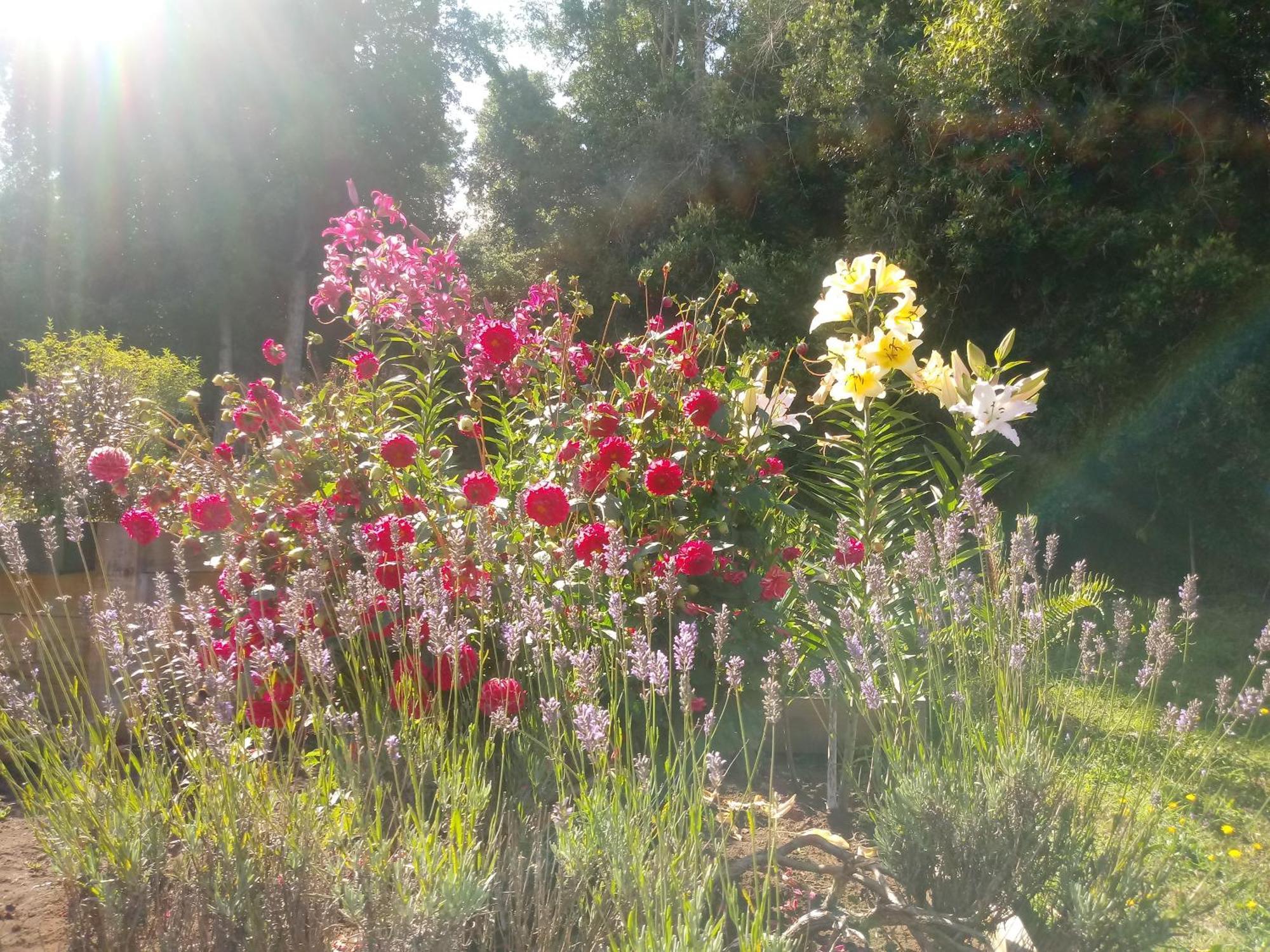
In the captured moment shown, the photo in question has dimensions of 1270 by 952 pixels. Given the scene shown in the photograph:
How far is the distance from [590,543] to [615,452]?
37 cm

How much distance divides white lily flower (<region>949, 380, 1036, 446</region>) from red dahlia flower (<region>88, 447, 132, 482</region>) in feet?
7.89

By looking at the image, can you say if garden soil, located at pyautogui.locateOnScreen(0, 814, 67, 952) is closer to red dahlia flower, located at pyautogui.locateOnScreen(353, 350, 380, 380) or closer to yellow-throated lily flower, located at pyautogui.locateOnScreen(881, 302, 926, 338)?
red dahlia flower, located at pyautogui.locateOnScreen(353, 350, 380, 380)

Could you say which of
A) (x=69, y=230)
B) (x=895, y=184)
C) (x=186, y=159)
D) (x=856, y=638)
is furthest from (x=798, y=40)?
(x=69, y=230)

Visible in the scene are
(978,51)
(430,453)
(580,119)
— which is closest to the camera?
(430,453)

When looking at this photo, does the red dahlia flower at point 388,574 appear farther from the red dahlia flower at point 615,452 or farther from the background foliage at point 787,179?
the background foliage at point 787,179

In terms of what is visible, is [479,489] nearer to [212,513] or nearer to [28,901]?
[212,513]

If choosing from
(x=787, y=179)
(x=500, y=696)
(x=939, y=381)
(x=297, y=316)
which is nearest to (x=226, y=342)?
(x=297, y=316)

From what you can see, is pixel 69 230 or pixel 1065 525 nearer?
pixel 1065 525

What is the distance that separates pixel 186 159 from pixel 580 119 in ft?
19.2

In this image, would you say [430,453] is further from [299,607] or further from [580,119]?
[580,119]

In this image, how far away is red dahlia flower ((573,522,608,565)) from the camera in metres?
2.12

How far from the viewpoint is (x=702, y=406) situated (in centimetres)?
263

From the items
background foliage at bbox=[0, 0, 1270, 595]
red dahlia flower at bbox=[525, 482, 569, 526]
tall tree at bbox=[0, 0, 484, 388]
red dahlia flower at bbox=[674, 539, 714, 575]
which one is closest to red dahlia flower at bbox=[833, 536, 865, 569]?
red dahlia flower at bbox=[674, 539, 714, 575]

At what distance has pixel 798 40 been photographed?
26.4ft
